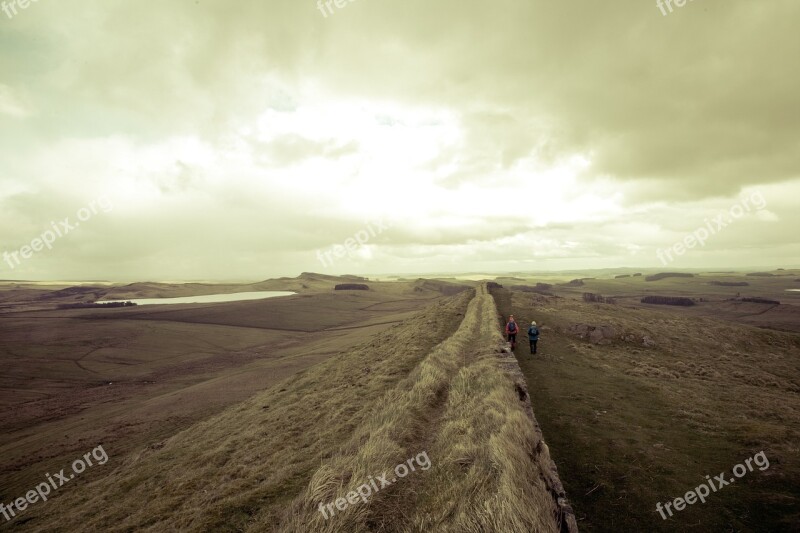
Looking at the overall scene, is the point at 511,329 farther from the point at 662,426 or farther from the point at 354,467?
the point at 354,467

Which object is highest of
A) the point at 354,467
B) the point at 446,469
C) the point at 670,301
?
the point at 354,467

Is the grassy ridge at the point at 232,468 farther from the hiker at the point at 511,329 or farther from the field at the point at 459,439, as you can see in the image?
the hiker at the point at 511,329

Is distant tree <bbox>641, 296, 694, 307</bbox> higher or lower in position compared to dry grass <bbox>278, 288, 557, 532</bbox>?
lower

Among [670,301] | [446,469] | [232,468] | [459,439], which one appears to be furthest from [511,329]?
[670,301]

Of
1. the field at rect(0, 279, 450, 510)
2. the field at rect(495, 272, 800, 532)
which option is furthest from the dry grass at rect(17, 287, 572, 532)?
the field at rect(0, 279, 450, 510)

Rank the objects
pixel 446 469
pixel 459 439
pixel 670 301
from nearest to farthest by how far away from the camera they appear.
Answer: pixel 446 469, pixel 459 439, pixel 670 301

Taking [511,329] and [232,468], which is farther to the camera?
[511,329]

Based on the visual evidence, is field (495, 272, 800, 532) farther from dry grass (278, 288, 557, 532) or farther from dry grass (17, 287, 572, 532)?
dry grass (278, 288, 557, 532)

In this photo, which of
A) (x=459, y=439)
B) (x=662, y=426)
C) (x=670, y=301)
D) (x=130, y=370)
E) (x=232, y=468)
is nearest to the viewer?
(x=459, y=439)

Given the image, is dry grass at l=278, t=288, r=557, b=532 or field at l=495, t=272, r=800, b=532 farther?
field at l=495, t=272, r=800, b=532

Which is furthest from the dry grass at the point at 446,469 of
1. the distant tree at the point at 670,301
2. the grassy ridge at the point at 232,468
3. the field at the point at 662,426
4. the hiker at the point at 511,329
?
the distant tree at the point at 670,301

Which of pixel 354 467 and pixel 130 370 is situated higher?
pixel 354 467

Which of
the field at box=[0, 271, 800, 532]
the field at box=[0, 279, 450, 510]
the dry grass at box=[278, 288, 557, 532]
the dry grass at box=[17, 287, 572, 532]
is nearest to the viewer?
the dry grass at box=[278, 288, 557, 532]

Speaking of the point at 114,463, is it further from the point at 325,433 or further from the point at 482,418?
the point at 482,418
